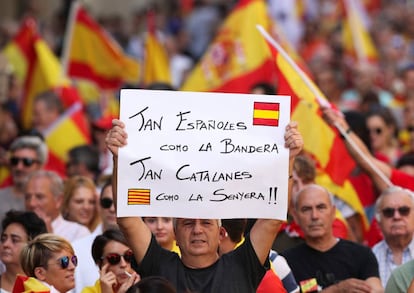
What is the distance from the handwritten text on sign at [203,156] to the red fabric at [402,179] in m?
3.20

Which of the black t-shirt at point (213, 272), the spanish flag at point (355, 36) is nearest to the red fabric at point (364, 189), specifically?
the black t-shirt at point (213, 272)

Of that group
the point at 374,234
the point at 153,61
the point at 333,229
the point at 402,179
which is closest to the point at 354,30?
the point at 153,61

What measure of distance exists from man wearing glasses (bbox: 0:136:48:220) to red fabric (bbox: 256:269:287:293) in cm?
375

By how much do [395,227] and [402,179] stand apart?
1.17 m

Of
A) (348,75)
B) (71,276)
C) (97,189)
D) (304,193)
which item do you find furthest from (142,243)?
(348,75)

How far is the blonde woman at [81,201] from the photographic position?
1101 cm

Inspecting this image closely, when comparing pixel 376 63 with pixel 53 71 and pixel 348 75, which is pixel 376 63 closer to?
pixel 348 75

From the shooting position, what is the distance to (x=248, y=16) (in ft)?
51.6

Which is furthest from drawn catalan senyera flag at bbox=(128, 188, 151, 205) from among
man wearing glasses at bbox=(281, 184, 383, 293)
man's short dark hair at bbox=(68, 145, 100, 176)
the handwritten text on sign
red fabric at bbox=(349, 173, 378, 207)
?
man's short dark hair at bbox=(68, 145, 100, 176)

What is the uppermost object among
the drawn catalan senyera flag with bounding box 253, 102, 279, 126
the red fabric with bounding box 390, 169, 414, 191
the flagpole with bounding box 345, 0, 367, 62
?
the flagpole with bounding box 345, 0, 367, 62

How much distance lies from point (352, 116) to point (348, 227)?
1.84 meters

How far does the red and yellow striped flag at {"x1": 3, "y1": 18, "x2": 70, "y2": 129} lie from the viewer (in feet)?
51.0

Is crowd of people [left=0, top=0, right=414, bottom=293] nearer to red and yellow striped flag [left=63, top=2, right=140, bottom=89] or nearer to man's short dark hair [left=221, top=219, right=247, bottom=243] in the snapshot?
man's short dark hair [left=221, top=219, right=247, bottom=243]

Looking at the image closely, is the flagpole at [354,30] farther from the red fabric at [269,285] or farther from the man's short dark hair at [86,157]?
the red fabric at [269,285]
